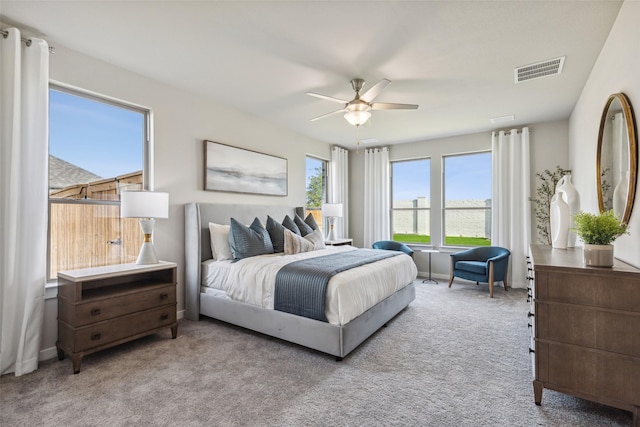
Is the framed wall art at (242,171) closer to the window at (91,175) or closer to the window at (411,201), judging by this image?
the window at (91,175)

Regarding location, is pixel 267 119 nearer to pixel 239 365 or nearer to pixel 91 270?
pixel 91 270

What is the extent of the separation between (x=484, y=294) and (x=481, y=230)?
4.97 feet

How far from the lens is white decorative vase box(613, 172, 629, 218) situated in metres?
2.16

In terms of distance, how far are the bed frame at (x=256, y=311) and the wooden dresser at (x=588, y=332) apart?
53.3 inches

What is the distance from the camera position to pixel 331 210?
229 inches

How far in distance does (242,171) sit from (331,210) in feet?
6.49

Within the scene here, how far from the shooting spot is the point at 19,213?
97.1 inches

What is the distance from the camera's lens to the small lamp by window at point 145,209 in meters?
2.89

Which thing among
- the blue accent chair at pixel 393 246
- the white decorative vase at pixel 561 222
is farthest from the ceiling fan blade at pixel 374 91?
the blue accent chair at pixel 393 246

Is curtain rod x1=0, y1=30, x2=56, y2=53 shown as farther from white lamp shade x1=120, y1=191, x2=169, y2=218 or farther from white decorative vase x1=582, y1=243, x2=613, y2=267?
white decorative vase x1=582, y1=243, x2=613, y2=267

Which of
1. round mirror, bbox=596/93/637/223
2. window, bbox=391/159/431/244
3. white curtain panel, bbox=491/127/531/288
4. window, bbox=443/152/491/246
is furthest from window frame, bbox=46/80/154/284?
white curtain panel, bbox=491/127/531/288

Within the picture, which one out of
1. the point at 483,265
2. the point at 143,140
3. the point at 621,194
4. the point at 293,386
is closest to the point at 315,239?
the point at 293,386

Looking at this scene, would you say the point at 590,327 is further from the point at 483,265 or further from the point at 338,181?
the point at 338,181

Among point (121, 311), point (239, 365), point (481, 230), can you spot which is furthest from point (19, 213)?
point (481, 230)
